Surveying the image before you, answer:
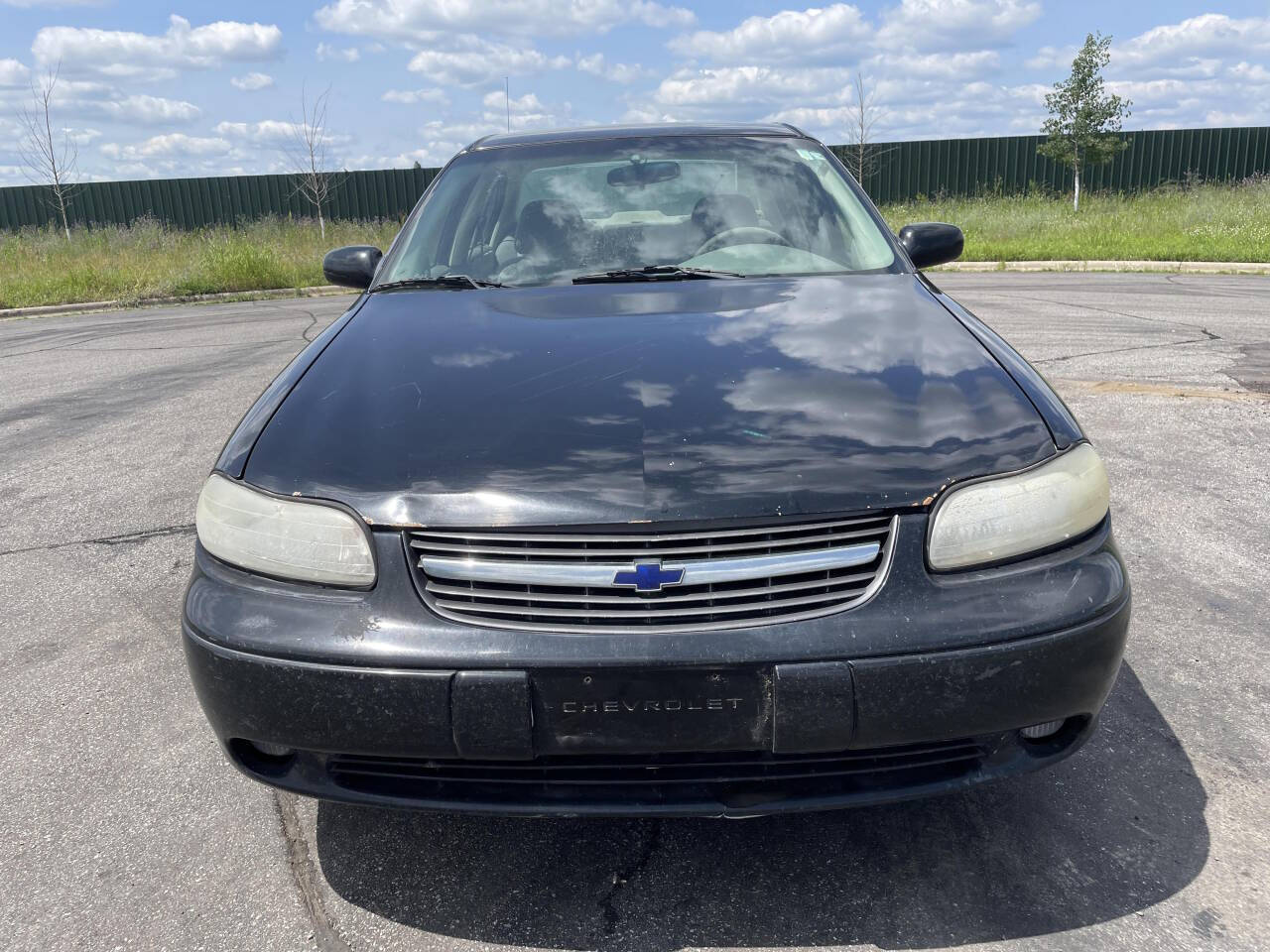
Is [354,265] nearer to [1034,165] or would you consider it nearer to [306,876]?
[306,876]

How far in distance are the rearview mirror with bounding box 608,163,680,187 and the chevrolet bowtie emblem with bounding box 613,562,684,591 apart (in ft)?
6.40

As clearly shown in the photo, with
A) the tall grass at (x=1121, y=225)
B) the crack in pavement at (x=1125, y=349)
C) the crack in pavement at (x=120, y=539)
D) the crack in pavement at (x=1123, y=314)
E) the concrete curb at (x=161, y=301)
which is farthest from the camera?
the tall grass at (x=1121, y=225)

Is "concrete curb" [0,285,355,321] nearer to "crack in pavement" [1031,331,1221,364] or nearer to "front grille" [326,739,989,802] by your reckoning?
"crack in pavement" [1031,331,1221,364]

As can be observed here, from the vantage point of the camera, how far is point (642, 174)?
3.32 meters

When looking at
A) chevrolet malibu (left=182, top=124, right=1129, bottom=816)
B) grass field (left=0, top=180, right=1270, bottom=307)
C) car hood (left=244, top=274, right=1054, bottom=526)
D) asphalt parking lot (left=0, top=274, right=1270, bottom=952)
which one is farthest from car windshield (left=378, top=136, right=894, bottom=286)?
grass field (left=0, top=180, right=1270, bottom=307)

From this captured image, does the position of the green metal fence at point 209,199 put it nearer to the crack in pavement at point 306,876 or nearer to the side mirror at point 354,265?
the side mirror at point 354,265

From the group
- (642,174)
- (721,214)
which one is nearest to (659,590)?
(721,214)

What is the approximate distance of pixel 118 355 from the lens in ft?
30.8

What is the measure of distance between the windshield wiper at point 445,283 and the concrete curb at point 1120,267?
11041 mm

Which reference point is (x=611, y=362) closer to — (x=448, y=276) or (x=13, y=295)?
(x=448, y=276)

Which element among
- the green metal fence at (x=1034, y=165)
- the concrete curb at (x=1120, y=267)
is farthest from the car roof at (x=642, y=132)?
the green metal fence at (x=1034, y=165)

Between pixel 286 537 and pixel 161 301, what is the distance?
15.1 metres

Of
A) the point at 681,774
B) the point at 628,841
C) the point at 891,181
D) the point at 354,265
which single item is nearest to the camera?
the point at 681,774

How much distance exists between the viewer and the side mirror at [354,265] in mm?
3436
